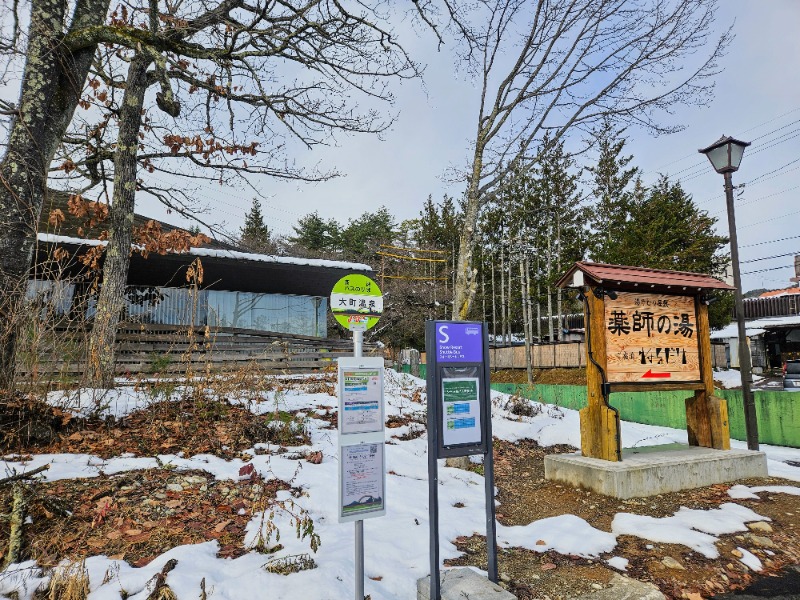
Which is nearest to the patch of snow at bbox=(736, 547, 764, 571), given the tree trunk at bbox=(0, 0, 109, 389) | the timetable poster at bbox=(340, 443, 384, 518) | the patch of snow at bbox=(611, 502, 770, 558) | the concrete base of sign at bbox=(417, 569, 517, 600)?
the patch of snow at bbox=(611, 502, 770, 558)

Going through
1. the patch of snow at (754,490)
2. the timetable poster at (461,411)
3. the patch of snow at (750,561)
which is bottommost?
the patch of snow at (754,490)

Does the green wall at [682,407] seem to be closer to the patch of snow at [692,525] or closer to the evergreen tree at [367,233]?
the patch of snow at [692,525]

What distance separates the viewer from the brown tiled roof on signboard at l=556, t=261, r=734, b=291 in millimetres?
6887

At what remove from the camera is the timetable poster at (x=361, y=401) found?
3250mm

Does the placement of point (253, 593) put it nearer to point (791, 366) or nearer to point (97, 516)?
point (97, 516)

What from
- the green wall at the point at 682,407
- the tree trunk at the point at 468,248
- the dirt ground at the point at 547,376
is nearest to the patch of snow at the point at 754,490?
the tree trunk at the point at 468,248

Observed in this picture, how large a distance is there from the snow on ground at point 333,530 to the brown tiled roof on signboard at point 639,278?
3067mm

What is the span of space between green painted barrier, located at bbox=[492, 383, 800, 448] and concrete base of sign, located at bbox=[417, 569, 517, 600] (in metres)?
9.57

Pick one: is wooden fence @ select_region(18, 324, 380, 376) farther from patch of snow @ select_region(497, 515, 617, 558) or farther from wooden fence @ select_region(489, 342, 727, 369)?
wooden fence @ select_region(489, 342, 727, 369)

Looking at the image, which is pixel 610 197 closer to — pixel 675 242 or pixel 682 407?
pixel 675 242

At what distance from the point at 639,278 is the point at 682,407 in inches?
275

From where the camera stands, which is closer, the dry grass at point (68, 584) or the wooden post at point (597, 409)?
the dry grass at point (68, 584)

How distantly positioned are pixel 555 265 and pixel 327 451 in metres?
30.6

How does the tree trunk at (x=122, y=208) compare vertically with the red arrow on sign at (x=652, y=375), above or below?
above
